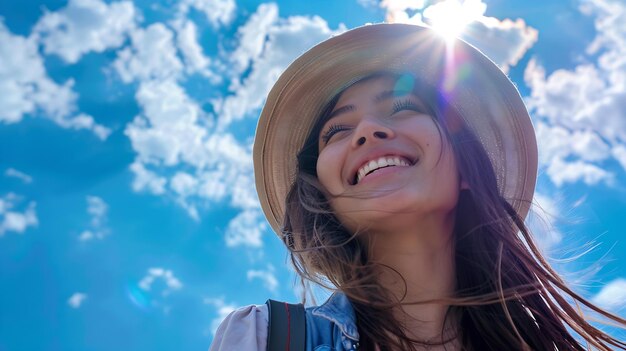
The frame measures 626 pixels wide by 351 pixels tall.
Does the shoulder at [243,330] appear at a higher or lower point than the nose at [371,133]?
lower

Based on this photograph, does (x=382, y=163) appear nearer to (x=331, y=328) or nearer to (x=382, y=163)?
(x=382, y=163)

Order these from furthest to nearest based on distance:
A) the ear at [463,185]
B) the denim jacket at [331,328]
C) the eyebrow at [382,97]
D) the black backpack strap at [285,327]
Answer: the eyebrow at [382,97]
the ear at [463,185]
the denim jacket at [331,328]
the black backpack strap at [285,327]

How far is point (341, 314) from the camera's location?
257cm

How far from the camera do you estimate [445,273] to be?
3.08 meters

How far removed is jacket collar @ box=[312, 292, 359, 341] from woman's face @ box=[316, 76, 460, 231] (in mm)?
462

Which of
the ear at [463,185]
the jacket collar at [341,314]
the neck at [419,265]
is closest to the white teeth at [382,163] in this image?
the neck at [419,265]

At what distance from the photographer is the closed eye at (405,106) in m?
3.32

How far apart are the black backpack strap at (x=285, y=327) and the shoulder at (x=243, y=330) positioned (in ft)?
Answer: 0.15

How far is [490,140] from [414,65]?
68 cm

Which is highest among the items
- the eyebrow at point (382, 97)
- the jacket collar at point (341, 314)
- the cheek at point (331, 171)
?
the eyebrow at point (382, 97)

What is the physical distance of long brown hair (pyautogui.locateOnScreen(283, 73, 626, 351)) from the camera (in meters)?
2.72

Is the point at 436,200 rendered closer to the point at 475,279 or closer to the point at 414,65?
the point at 475,279

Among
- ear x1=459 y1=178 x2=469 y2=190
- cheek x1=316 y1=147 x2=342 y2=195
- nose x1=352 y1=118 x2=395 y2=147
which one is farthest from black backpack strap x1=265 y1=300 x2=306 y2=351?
ear x1=459 y1=178 x2=469 y2=190

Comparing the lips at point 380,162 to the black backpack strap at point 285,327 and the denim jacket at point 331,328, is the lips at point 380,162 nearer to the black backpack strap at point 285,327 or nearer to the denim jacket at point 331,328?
the denim jacket at point 331,328
